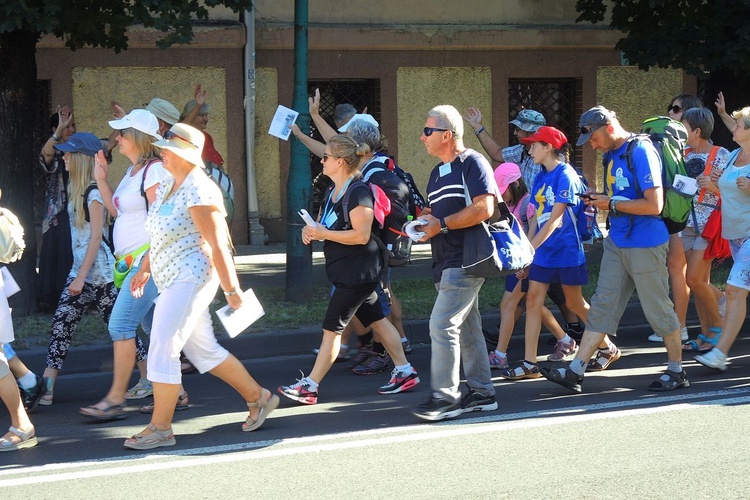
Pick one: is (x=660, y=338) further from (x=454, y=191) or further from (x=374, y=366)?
(x=454, y=191)

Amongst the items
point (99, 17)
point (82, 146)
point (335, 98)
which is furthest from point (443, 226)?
point (335, 98)

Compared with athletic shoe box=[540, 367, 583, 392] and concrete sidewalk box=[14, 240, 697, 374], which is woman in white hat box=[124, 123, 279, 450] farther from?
concrete sidewalk box=[14, 240, 697, 374]

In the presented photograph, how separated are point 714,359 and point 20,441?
4585mm

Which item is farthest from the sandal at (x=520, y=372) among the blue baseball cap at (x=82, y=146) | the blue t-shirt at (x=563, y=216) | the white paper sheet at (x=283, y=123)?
the blue baseball cap at (x=82, y=146)

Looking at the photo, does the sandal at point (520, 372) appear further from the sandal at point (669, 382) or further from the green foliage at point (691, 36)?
the green foliage at point (691, 36)

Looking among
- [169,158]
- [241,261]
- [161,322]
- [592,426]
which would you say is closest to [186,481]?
[161,322]

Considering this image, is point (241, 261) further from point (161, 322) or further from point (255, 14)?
point (161, 322)

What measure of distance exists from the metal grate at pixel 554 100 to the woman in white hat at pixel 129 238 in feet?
35.5

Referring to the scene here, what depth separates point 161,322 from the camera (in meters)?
5.82

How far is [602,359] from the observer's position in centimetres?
798

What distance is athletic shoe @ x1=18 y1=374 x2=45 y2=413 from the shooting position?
6.85 metres

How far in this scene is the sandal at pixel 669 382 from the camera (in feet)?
23.4

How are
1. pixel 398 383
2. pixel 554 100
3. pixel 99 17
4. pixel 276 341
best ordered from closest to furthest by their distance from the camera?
pixel 398 383 < pixel 276 341 < pixel 99 17 < pixel 554 100

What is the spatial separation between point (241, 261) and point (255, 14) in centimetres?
369
